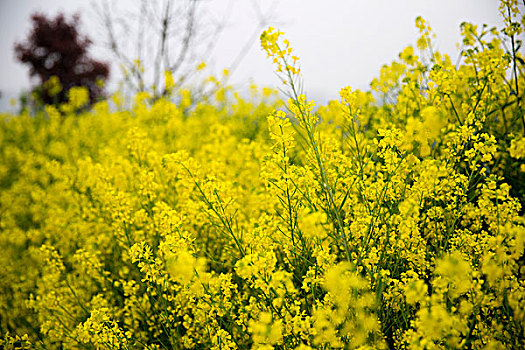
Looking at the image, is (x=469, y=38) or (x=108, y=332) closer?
(x=108, y=332)

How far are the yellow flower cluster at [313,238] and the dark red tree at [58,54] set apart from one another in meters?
9.32

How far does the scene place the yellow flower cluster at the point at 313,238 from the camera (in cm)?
136

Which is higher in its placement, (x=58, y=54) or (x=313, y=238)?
(x=58, y=54)

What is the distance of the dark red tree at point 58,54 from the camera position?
39.3 ft

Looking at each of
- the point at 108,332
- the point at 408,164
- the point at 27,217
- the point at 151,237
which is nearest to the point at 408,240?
the point at 408,164

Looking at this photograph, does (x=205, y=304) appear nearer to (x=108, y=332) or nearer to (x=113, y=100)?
(x=108, y=332)

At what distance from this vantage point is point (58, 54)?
476 inches

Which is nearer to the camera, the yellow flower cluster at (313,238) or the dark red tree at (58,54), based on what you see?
the yellow flower cluster at (313,238)

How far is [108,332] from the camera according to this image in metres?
1.62

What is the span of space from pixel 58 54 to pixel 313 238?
43.0 ft

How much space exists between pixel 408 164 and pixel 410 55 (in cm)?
153

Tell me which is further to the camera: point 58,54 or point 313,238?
point 58,54

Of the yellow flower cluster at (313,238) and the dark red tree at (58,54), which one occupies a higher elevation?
the dark red tree at (58,54)

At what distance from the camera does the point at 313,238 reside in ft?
5.62
